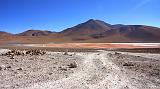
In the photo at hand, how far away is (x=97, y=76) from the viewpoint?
559 inches

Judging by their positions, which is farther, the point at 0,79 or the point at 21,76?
the point at 21,76

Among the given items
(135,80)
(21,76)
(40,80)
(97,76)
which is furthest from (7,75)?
(135,80)

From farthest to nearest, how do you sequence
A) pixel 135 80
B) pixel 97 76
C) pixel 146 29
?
1. pixel 146 29
2. pixel 97 76
3. pixel 135 80

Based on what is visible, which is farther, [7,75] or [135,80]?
[7,75]

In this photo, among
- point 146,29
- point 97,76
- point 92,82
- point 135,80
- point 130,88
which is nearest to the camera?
point 130,88

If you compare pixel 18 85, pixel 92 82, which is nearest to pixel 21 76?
pixel 18 85

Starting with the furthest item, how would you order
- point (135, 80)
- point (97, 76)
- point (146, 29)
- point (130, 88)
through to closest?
point (146, 29) → point (97, 76) → point (135, 80) → point (130, 88)

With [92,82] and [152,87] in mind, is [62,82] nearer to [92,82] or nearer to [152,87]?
[92,82]

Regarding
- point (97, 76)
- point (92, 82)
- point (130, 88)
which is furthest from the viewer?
point (97, 76)

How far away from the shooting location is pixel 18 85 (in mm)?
11625

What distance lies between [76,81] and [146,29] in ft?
576

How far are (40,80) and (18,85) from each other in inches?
57.3

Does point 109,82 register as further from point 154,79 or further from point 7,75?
point 7,75

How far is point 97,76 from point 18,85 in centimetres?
445
